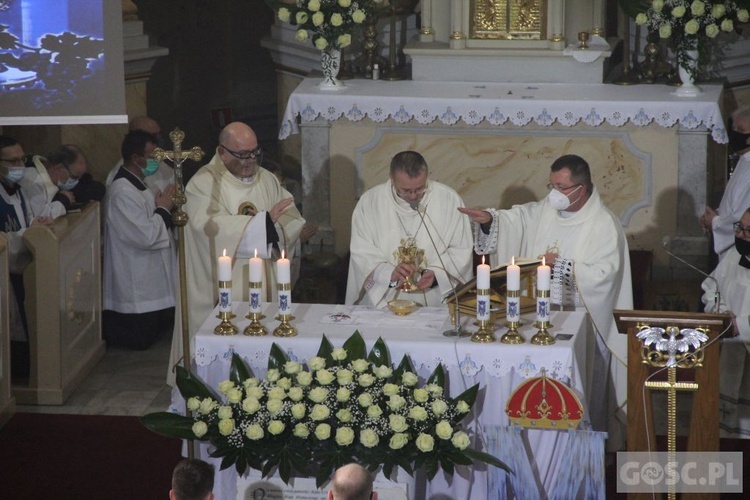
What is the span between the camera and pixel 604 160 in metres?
10.1

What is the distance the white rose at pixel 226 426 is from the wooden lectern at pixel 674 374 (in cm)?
169

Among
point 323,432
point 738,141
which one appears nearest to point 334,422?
point 323,432

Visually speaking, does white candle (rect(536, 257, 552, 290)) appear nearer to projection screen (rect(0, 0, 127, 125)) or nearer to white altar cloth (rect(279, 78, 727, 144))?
projection screen (rect(0, 0, 127, 125))

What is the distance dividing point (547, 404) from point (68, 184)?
4199mm

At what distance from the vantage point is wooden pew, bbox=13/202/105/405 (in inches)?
323

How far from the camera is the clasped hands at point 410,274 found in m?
7.29

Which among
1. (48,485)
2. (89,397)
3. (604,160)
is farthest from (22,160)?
(604,160)

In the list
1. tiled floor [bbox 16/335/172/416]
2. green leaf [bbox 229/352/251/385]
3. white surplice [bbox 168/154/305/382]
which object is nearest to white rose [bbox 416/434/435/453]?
green leaf [bbox 229/352/251/385]

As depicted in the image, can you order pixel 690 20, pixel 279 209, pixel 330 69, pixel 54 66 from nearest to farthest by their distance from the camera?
pixel 279 209, pixel 54 66, pixel 690 20, pixel 330 69

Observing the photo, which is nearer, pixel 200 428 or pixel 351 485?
pixel 351 485

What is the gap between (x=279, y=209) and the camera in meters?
7.82

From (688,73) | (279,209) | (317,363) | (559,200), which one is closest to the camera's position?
(317,363)

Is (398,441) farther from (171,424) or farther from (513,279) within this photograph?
(171,424)

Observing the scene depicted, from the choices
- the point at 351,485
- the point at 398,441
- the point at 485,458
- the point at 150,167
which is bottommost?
the point at 485,458
